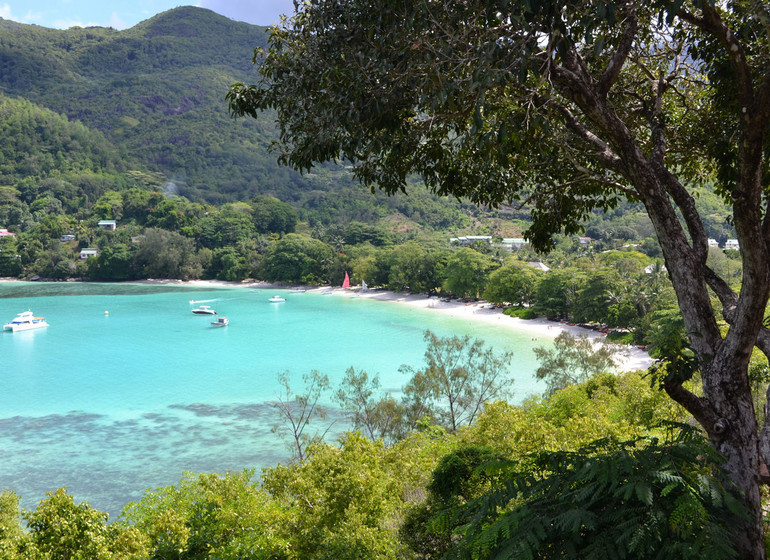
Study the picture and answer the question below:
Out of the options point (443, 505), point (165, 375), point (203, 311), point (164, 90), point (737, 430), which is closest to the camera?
point (737, 430)

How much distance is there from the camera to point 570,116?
3816 mm

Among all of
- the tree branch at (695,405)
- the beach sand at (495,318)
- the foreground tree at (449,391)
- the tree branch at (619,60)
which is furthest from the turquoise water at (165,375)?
the tree branch at (619,60)

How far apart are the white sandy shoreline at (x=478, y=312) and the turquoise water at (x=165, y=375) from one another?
4.82 feet

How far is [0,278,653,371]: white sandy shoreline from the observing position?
82.7ft

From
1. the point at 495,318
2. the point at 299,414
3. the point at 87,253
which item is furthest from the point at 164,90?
the point at 299,414

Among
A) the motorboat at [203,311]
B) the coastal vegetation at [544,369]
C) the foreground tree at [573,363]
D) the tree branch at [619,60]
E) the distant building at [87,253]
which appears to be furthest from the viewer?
the distant building at [87,253]

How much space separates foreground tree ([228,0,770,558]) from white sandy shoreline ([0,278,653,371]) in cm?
1811

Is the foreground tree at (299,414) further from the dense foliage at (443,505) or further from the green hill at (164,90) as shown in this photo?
the green hill at (164,90)

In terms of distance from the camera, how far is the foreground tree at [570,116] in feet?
9.98

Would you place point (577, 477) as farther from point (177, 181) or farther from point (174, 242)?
point (177, 181)

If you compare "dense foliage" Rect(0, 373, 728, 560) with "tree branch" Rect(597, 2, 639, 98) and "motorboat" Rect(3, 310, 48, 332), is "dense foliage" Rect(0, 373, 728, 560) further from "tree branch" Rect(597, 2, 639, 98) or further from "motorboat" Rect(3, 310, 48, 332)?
"motorboat" Rect(3, 310, 48, 332)

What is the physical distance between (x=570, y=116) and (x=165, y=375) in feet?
89.0

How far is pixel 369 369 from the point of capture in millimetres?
26703

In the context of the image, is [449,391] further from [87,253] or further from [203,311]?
[87,253]
